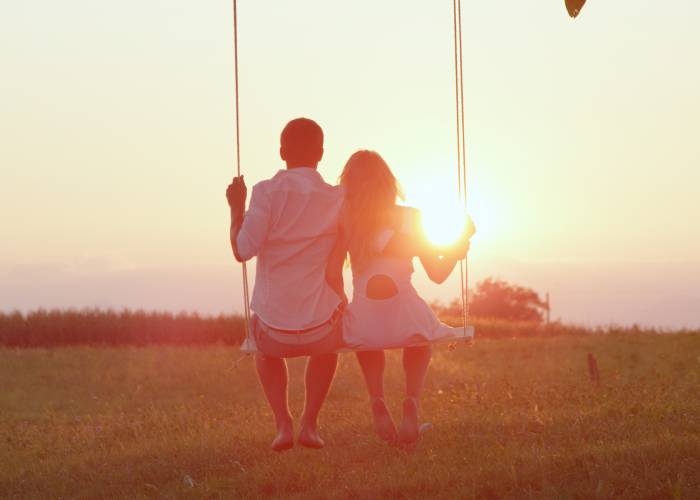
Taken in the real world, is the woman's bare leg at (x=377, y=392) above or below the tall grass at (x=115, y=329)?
above

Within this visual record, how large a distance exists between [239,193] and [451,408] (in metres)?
6.03

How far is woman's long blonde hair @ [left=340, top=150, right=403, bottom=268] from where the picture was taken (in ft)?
27.5

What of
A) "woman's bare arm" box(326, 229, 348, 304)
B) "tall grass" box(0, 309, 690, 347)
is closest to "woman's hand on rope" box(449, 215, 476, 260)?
"woman's bare arm" box(326, 229, 348, 304)

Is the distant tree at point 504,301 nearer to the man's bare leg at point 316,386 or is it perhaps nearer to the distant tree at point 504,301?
the distant tree at point 504,301

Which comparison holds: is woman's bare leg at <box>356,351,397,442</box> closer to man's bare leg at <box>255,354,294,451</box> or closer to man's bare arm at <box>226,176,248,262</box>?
man's bare leg at <box>255,354,294,451</box>

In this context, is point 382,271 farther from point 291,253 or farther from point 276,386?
point 276,386

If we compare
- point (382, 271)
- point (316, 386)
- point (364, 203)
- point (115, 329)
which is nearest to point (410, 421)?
point (316, 386)

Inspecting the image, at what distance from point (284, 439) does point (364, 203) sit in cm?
195

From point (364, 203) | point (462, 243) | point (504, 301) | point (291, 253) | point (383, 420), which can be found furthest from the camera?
point (504, 301)

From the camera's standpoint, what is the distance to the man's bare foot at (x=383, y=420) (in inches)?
340

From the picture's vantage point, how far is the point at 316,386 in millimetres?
8727

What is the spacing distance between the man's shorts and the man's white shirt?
0.06 m

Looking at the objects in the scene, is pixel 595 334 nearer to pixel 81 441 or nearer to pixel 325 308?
pixel 81 441

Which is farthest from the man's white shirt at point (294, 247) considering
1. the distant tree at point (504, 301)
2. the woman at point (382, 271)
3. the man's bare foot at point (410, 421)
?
the distant tree at point (504, 301)
